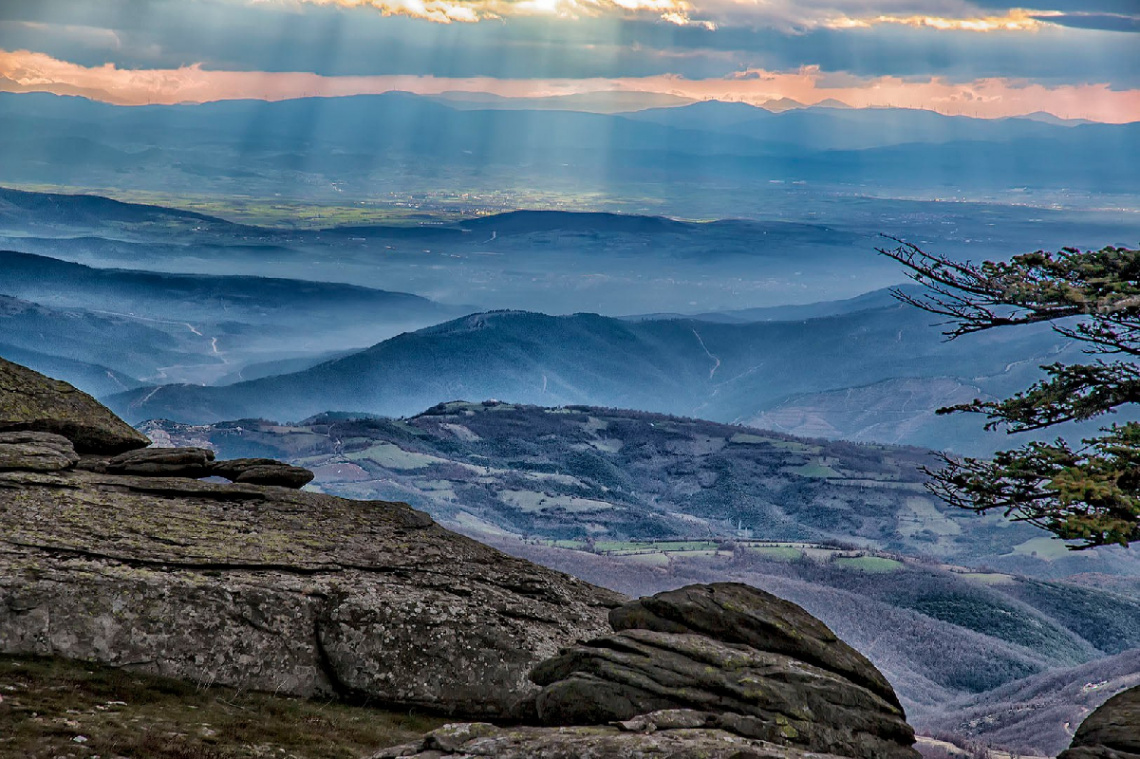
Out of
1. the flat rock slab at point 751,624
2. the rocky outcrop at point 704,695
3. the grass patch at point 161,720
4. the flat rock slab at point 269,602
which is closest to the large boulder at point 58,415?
the flat rock slab at point 269,602

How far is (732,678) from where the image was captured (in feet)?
68.7

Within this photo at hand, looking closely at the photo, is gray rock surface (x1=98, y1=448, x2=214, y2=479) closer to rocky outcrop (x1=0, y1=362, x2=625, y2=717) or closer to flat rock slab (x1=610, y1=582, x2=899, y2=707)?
rocky outcrop (x1=0, y1=362, x2=625, y2=717)

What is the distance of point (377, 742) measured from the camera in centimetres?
2192

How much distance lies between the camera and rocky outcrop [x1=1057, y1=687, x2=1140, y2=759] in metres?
18.7

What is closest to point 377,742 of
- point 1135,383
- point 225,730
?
point 225,730

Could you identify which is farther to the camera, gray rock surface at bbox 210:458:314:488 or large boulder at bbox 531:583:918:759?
gray rock surface at bbox 210:458:314:488

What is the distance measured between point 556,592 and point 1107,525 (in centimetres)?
1385

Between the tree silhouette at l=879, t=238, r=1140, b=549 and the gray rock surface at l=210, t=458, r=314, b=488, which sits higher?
the tree silhouette at l=879, t=238, r=1140, b=549

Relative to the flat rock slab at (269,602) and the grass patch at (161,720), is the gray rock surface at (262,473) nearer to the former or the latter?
the flat rock slab at (269,602)

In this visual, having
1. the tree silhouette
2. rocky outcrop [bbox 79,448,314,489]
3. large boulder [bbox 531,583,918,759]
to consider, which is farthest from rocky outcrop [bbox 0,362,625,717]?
the tree silhouette

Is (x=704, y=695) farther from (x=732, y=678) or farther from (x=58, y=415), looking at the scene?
(x=58, y=415)

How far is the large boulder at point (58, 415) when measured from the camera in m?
33.7

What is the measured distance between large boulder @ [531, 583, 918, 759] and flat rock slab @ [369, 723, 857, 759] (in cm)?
142

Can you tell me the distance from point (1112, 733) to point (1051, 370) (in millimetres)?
10388
